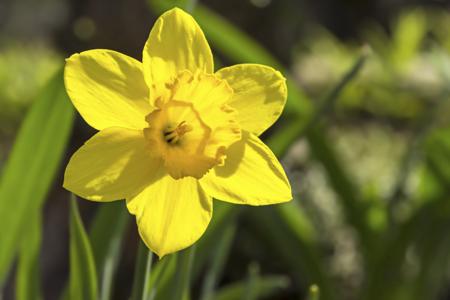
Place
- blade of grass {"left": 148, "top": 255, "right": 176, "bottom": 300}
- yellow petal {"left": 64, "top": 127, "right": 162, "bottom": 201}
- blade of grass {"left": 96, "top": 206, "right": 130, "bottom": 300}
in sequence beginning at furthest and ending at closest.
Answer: blade of grass {"left": 96, "top": 206, "right": 130, "bottom": 300}
blade of grass {"left": 148, "top": 255, "right": 176, "bottom": 300}
yellow petal {"left": 64, "top": 127, "right": 162, "bottom": 201}

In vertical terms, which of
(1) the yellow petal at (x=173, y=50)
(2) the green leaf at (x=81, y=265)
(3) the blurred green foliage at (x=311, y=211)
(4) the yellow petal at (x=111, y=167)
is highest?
(1) the yellow petal at (x=173, y=50)

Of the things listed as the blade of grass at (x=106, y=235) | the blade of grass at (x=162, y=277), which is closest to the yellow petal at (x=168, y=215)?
the blade of grass at (x=162, y=277)

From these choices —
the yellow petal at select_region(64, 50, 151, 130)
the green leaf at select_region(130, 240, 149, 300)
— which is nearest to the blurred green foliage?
the green leaf at select_region(130, 240, 149, 300)

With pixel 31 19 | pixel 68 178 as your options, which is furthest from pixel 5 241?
pixel 31 19

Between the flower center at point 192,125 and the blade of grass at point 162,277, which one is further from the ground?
the flower center at point 192,125

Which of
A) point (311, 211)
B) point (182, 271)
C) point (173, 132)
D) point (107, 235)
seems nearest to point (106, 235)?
point (107, 235)

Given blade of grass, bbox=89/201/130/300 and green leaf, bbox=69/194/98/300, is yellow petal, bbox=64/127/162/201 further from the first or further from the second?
blade of grass, bbox=89/201/130/300

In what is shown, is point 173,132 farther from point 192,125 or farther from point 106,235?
point 106,235

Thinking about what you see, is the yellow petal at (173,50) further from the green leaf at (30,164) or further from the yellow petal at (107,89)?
the green leaf at (30,164)
